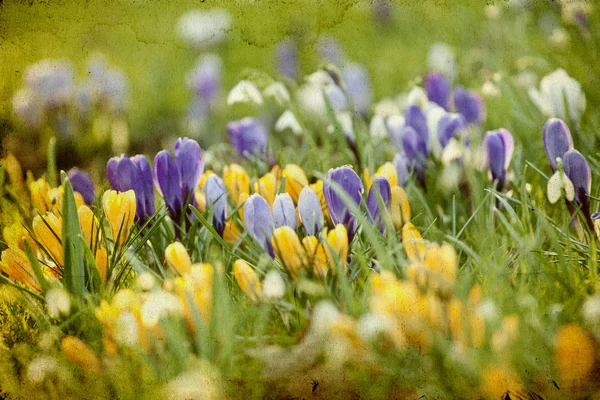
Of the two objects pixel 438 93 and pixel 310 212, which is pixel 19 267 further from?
pixel 438 93

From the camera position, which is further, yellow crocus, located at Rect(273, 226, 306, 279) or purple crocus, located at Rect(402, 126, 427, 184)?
purple crocus, located at Rect(402, 126, 427, 184)

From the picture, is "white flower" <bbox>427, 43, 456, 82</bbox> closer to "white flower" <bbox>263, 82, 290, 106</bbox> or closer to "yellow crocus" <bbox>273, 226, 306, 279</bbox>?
"white flower" <bbox>263, 82, 290, 106</bbox>

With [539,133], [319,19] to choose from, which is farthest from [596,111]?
[319,19]

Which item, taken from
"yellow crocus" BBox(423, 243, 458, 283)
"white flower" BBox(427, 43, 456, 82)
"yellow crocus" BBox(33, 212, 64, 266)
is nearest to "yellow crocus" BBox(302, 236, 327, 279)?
"yellow crocus" BBox(423, 243, 458, 283)

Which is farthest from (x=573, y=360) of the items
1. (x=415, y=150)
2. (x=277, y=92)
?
(x=277, y=92)

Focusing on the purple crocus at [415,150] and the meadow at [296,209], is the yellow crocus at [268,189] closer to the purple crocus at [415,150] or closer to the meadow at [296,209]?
the meadow at [296,209]

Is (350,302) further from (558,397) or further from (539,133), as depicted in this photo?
(539,133)
